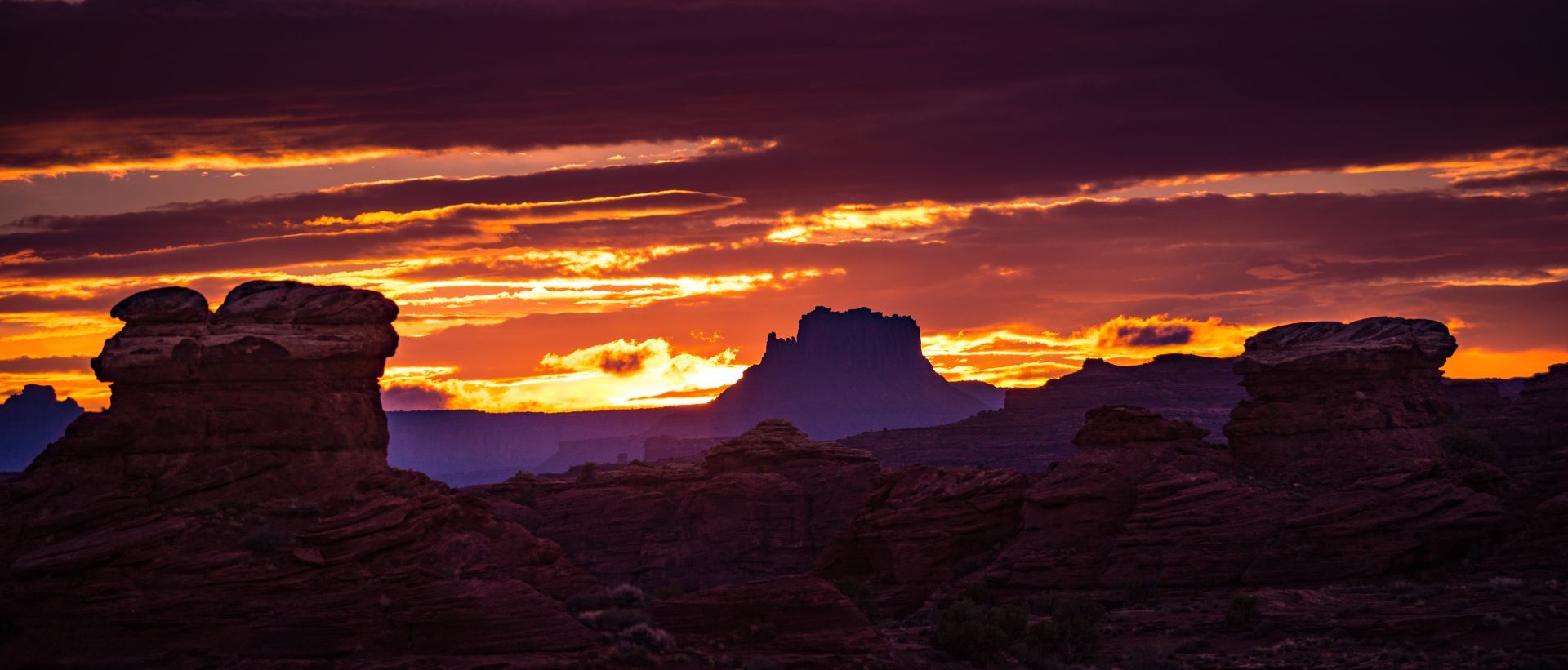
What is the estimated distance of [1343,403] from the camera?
73125 mm

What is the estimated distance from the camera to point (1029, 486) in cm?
7331

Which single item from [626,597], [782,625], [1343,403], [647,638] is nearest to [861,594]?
[626,597]

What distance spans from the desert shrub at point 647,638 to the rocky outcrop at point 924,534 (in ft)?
88.2

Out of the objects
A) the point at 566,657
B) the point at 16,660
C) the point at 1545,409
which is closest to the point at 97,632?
the point at 16,660

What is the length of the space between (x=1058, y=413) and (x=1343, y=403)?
95.2 metres

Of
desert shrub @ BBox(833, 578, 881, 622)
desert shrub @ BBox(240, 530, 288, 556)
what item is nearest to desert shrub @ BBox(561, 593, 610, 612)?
desert shrub @ BBox(240, 530, 288, 556)

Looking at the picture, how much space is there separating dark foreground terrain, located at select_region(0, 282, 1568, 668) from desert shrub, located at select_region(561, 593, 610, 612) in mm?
83

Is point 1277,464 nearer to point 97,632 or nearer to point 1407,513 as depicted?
point 1407,513

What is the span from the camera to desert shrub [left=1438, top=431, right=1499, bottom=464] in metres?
85.6

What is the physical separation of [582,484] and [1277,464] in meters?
41.7

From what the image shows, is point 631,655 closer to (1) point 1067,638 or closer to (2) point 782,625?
(2) point 782,625

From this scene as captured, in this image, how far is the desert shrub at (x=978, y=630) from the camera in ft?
167

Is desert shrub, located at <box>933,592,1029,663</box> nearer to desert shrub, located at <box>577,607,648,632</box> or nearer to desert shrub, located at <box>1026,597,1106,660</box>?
desert shrub, located at <box>1026,597,1106,660</box>

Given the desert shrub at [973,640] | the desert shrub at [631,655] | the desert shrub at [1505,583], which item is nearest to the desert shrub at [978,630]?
the desert shrub at [973,640]
